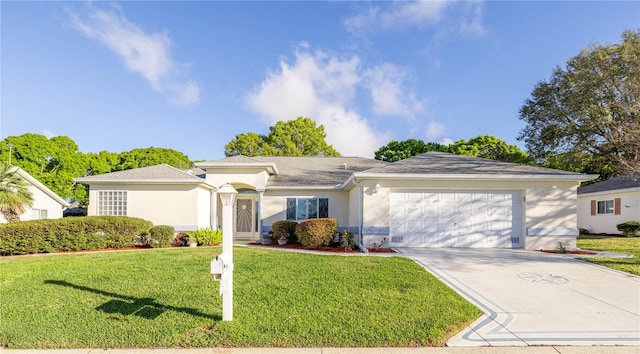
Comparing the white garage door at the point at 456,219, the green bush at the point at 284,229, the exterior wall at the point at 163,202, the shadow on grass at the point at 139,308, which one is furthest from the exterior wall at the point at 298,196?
the shadow on grass at the point at 139,308

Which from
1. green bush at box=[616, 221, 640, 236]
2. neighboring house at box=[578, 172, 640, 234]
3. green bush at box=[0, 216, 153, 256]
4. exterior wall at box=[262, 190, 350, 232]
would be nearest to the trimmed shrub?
green bush at box=[0, 216, 153, 256]

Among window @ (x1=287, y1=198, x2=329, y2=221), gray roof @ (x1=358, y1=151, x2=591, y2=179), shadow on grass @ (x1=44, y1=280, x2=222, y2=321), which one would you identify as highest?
gray roof @ (x1=358, y1=151, x2=591, y2=179)

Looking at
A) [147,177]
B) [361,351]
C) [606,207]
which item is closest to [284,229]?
[147,177]

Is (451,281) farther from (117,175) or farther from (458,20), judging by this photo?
(117,175)

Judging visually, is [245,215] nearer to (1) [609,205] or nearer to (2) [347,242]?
(2) [347,242]

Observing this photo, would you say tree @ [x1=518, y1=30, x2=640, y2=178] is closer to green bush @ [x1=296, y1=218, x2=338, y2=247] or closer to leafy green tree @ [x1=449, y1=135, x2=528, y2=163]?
green bush @ [x1=296, y1=218, x2=338, y2=247]

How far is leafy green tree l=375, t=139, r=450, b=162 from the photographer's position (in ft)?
107

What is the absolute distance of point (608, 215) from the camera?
70.3 ft

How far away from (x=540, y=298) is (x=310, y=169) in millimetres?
13592

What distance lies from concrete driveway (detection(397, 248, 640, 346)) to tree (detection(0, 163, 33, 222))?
15642 millimetres

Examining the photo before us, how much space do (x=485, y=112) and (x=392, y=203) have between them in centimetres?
951

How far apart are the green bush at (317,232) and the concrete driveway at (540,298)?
10.7 ft

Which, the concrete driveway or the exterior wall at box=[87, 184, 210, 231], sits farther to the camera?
the exterior wall at box=[87, 184, 210, 231]

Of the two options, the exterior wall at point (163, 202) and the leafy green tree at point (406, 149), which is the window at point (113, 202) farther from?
the leafy green tree at point (406, 149)
